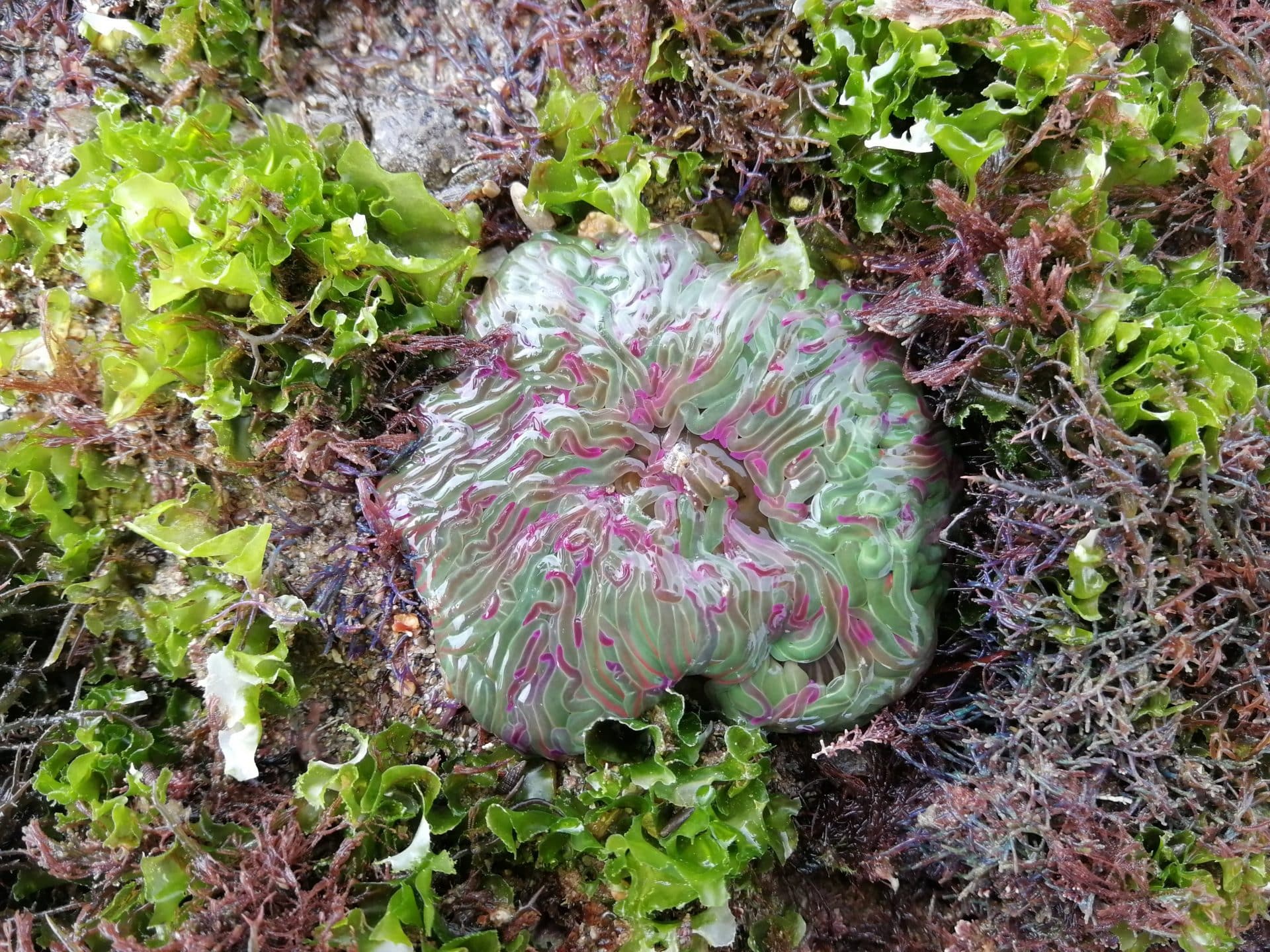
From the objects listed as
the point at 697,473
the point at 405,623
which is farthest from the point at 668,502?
the point at 405,623

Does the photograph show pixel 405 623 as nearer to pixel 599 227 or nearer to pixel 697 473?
pixel 697 473

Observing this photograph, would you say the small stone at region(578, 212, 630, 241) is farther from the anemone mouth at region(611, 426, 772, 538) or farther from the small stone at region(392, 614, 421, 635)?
the small stone at region(392, 614, 421, 635)

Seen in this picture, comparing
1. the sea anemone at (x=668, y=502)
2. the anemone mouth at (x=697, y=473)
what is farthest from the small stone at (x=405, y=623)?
the anemone mouth at (x=697, y=473)

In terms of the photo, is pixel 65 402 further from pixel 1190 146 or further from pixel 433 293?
pixel 1190 146

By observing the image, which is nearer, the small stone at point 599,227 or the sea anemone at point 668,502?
the sea anemone at point 668,502

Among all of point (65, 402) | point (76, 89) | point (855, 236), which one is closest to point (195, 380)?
point (65, 402)

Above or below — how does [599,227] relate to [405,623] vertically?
above

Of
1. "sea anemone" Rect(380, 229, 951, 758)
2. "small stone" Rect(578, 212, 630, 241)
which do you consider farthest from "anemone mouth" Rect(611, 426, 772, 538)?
"small stone" Rect(578, 212, 630, 241)

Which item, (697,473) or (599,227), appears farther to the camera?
(599,227)

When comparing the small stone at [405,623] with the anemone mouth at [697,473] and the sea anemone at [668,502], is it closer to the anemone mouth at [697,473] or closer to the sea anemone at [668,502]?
the sea anemone at [668,502]
